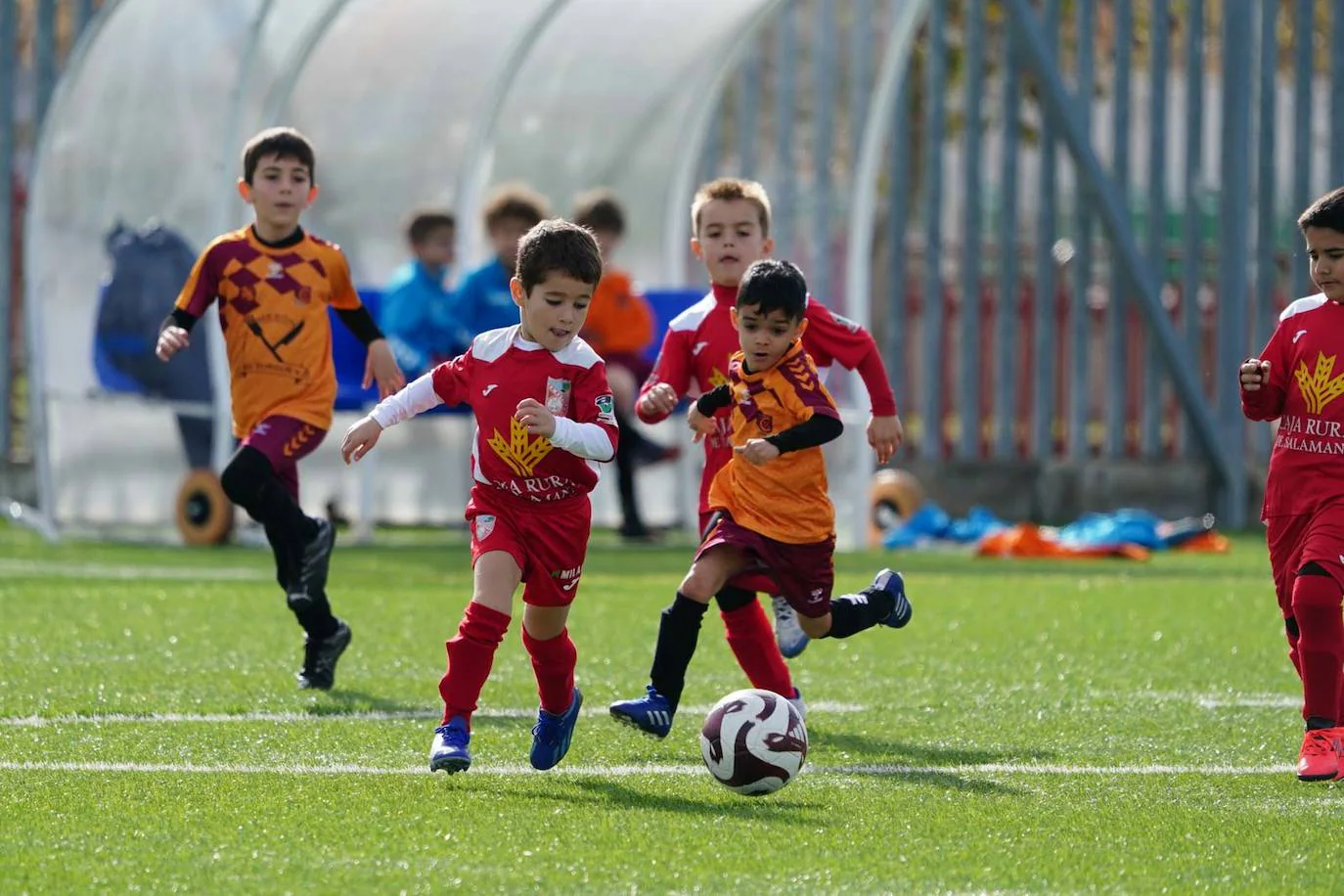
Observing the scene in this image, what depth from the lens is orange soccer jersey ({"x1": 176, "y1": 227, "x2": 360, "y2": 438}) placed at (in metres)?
7.82

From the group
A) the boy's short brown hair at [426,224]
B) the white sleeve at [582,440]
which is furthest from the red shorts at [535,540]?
the boy's short brown hair at [426,224]

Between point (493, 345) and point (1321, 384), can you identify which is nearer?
point (493, 345)

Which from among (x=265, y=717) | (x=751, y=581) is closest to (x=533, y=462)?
(x=751, y=581)

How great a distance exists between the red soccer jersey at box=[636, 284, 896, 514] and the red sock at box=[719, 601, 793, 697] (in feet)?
1.10

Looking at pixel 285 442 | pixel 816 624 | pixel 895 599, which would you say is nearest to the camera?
pixel 816 624

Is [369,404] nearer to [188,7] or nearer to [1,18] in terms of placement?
[188,7]

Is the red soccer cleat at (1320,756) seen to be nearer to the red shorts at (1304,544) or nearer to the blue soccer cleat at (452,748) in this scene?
the red shorts at (1304,544)

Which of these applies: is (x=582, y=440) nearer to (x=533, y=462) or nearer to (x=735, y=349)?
(x=533, y=462)

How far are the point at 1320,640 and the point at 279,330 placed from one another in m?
3.62

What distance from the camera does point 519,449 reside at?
5.82 meters

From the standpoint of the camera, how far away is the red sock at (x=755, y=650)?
6.73 meters

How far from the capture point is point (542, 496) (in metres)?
5.86

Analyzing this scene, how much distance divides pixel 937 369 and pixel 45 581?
814cm

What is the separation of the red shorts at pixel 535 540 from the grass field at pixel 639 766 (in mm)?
460
